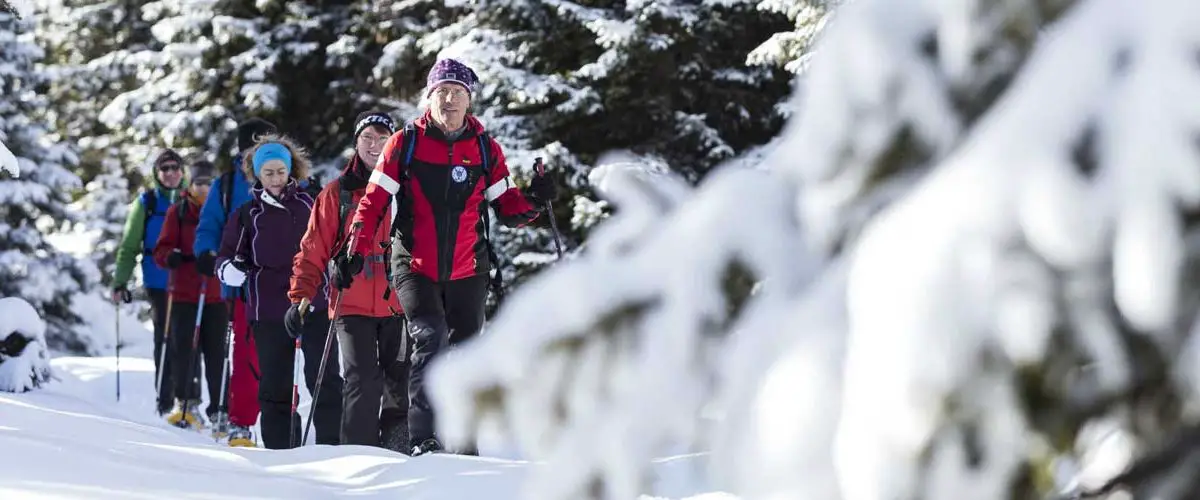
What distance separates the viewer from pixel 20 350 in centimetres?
1061

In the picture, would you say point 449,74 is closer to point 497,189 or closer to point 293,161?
point 497,189

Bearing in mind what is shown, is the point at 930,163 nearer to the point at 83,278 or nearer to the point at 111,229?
the point at 83,278

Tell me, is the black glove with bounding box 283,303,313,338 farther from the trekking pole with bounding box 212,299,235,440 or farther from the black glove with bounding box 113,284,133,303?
the black glove with bounding box 113,284,133,303

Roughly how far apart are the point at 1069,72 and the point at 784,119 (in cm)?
1434

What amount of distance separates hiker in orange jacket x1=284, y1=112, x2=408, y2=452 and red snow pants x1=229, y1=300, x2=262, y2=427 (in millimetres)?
1447

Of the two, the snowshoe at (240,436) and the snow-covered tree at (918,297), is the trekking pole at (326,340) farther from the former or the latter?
the snow-covered tree at (918,297)

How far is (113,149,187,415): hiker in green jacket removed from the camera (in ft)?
37.9

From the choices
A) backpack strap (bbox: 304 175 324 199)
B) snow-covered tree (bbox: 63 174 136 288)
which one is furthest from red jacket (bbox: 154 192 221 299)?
snow-covered tree (bbox: 63 174 136 288)

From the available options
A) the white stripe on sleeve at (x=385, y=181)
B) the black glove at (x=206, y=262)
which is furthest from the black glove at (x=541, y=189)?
the black glove at (x=206, y=262)

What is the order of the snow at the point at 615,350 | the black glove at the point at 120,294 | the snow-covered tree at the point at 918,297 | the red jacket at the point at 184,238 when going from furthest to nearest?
1. the black glove at the point at 120,294
2. the red jacket at the point at 184,238
3. the snow at the point at 615,350
4. the snow-covered tree at the point at 918,297

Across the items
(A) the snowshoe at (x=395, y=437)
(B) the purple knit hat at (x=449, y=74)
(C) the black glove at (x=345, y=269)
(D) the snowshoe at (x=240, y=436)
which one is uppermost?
(B) the purple knit hat at (x=449, y=74)

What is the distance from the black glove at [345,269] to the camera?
6.94 meters

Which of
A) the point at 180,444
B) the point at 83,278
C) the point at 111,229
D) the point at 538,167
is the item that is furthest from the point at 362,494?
the point at 111,229

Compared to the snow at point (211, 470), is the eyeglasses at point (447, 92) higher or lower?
higher
